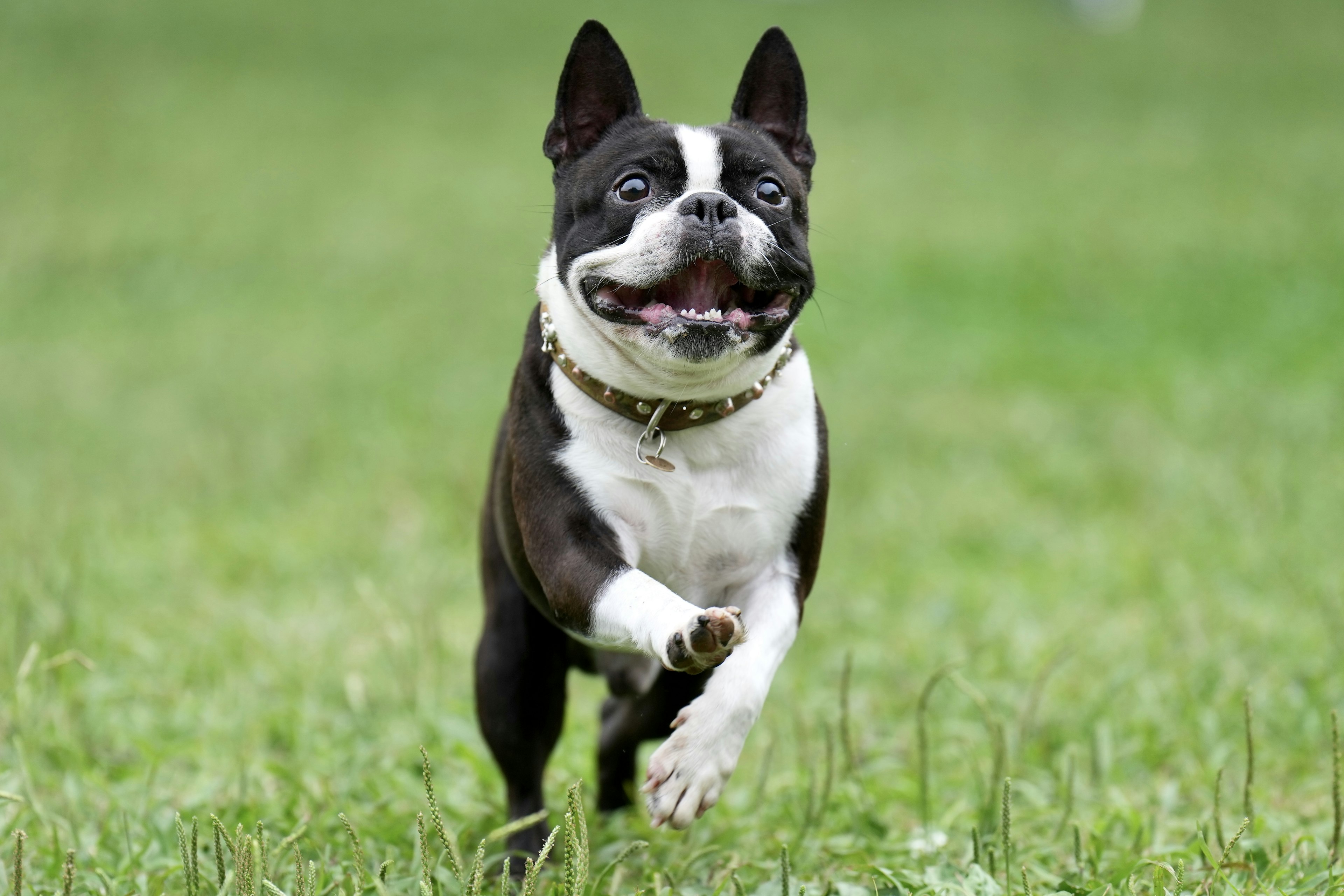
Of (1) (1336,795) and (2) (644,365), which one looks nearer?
(2) (644,365)

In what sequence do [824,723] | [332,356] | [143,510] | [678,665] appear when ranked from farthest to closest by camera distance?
[332,356] < [143,510] < [824,723] < [678,665]

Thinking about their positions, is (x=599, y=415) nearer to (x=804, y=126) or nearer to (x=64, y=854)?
(x=804, y=126)

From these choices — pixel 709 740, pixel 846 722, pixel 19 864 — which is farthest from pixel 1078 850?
pixel 19 864

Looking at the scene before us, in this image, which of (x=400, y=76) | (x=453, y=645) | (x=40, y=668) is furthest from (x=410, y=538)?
(x=400, y=76)

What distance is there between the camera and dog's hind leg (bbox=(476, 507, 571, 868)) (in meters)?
3.65

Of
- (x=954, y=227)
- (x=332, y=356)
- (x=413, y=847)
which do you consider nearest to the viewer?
(x=413, y=847)

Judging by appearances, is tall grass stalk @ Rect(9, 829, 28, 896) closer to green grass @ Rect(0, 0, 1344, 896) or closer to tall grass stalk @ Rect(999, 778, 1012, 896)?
green grass @ Rect(0, 0, 1344, 896)

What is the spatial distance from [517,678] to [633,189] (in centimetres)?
141

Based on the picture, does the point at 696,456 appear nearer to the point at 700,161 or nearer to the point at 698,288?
the point at 698,288

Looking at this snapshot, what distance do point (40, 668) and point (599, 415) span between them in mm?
2422

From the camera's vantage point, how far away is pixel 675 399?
2910 mm

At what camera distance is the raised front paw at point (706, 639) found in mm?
2412

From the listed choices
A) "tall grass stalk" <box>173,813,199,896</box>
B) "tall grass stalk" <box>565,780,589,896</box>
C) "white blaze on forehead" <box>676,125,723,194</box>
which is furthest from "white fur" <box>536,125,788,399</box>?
"tall grass stalk" <box>173,813,199,896</box>

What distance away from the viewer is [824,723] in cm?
415
